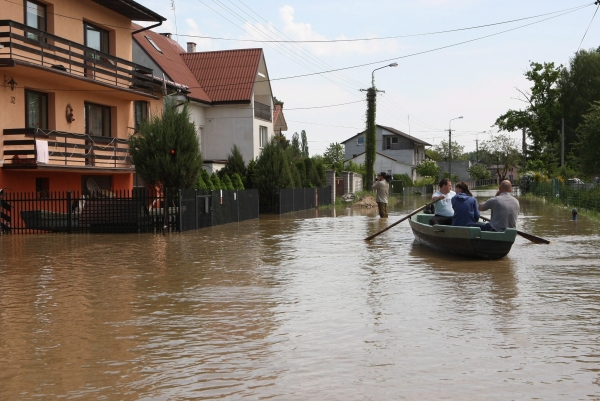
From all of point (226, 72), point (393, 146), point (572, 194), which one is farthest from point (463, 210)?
point (393, 146)

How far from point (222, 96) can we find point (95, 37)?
1615 centimetres

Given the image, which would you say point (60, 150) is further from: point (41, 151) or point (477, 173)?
point (477, 173)

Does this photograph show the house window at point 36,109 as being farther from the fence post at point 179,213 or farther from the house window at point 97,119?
the fence post at point 179,213

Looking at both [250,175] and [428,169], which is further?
[428,169]

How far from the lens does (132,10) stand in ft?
101

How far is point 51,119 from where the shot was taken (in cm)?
2659

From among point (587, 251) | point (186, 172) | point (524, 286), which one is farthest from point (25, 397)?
point (186, 172)

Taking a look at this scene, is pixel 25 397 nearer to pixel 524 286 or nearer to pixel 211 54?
pixel 524 286

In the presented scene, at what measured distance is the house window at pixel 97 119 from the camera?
29.4 meters

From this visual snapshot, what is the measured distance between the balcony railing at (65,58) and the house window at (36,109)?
1.24m

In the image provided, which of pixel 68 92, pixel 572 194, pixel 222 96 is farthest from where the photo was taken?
pixel 222 96

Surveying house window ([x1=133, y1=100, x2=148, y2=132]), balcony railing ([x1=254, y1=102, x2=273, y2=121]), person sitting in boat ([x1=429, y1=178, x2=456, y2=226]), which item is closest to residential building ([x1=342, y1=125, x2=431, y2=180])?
balcony railing ([x1=254, y1=102, x2=273, y2=121])

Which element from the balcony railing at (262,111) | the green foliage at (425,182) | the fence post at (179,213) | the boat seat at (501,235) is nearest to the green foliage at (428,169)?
the green foliage at (425,182)

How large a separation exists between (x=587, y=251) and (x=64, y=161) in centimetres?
1759
